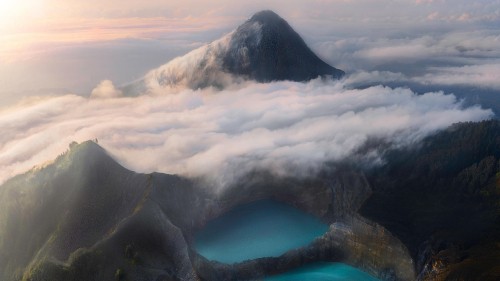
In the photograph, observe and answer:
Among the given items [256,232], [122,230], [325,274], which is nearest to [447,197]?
[325,274]

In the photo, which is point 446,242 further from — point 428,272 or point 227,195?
point 227,195

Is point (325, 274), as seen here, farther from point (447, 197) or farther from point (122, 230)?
point (122, 230)

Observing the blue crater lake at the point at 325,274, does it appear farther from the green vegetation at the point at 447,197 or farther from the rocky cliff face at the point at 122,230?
the green vegetation at the point at 447,197

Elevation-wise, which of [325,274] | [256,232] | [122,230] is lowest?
[256,232]

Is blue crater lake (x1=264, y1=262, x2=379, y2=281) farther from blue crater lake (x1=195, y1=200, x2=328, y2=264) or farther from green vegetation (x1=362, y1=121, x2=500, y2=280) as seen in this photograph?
green vegetation (x1=362, y1=121, x2=500, y2=280)

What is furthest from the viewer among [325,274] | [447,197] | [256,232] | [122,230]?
[256,232]
